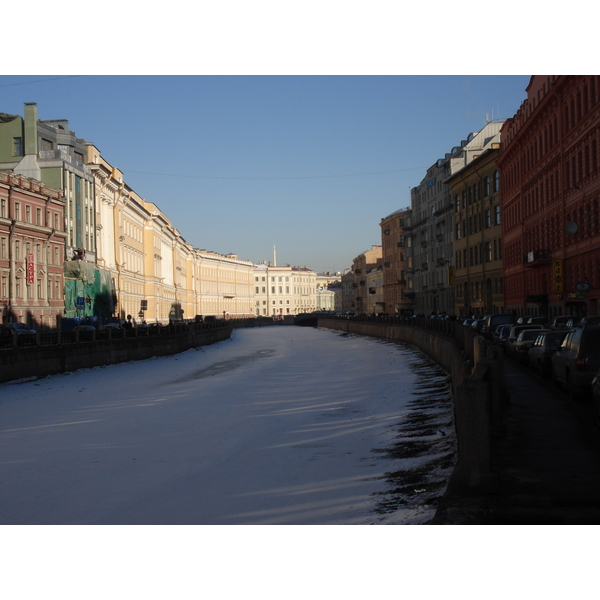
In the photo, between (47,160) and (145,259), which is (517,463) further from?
(145,259)

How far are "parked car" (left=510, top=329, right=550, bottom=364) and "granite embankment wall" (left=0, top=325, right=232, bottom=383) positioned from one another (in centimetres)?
1945

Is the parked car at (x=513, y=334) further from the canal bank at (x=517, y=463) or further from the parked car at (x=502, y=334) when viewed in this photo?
the canal bank at (x=517, y=463)

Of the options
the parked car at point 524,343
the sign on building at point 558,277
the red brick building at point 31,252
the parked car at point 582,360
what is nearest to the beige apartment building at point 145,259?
the red brick building at point 31,252

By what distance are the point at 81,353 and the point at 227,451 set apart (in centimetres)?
2326

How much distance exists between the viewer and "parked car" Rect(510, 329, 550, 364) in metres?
29.4

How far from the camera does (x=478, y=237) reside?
7950 cm

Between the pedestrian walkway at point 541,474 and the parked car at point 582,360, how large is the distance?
0.65m

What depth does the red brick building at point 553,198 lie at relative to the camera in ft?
139

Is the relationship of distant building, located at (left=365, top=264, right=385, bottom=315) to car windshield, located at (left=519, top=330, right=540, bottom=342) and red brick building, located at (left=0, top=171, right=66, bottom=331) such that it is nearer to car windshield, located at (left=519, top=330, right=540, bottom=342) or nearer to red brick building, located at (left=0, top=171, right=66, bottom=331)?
red brick building, located at (left=0, top=171, right=66, bottom=331)

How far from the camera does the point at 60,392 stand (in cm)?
3120

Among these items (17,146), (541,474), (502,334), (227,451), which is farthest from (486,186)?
(541,474)

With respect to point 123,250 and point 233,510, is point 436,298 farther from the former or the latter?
point 233,510

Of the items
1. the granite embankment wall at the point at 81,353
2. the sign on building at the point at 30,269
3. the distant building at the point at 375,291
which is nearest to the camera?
the granite embankment wall at the point at 81,353

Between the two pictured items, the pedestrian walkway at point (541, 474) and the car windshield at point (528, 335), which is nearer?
the pedestrian walkway at point (541, 474)
